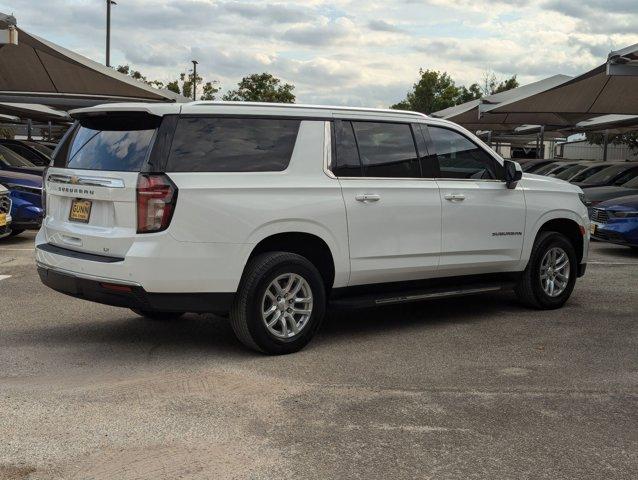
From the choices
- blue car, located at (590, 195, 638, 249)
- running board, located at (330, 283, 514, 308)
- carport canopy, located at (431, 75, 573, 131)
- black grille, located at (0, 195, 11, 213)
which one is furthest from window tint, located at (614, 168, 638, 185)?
black grille, located at (0, 195, 11, 213)

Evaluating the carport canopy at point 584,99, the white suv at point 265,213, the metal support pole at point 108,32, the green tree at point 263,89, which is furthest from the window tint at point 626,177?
the green tree at point 263,89

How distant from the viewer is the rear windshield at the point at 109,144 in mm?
5785

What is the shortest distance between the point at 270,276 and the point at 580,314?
3548 millimetres

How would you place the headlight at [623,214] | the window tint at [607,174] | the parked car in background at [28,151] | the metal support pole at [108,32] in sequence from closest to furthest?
the headlight at [623,214] → the parked car in background at [28,151] → the window tint at [607,174] → the metal support pole at [108,32]

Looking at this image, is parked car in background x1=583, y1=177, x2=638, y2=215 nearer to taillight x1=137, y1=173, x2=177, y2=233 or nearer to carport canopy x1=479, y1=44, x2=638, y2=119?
carport canopy x1=479, y1=44, x2=638, y2=119

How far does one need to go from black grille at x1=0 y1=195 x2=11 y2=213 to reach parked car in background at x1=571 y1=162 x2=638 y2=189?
36.1 ft

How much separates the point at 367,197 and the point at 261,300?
1.26 metres

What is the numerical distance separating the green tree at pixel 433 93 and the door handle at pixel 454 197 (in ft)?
224

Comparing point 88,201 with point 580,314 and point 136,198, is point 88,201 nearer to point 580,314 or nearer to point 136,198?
point 136,198

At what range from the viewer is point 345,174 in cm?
650

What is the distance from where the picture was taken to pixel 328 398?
511cm

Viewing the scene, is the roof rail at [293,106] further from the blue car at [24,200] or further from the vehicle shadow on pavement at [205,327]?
the blue car at [24,200]

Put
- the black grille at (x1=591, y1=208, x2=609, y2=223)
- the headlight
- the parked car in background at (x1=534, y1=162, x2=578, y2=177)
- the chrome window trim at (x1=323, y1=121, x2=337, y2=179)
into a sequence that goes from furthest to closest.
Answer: the parked car in background at (x1=534, y1=162, x2=578, y2=177), the black grille at (x1=591, y1=208, x2=609, y2=223), the headlight, the chrome window trim at (x1=323, y1=121, x2=337, y2=179)

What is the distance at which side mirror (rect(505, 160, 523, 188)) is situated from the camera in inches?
299
